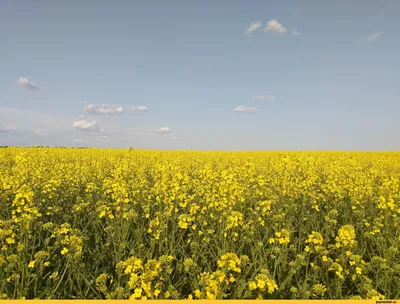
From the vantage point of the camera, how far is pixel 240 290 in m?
3.15

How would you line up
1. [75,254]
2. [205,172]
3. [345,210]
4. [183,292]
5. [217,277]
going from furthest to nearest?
[345,210], [205,172], [183,292], [75,254], [217,277]

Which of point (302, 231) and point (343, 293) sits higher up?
point (302, 231)

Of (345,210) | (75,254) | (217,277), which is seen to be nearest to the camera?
(217,277)

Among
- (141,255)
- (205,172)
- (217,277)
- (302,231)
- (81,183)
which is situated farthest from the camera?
(81,183)

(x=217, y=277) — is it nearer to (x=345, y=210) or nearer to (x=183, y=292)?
(x=183, y=292)

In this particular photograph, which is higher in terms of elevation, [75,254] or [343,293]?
[75,254]

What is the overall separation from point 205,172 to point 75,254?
3.30 meters

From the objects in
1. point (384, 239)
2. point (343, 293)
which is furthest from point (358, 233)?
point (343, 293)

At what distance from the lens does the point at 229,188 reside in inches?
198

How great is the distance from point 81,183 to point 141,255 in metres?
5.06

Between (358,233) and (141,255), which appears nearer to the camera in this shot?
(141,255)

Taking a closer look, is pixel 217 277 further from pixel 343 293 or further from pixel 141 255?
pixel 343 293

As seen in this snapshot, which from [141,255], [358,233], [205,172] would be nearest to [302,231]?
[358,233]
